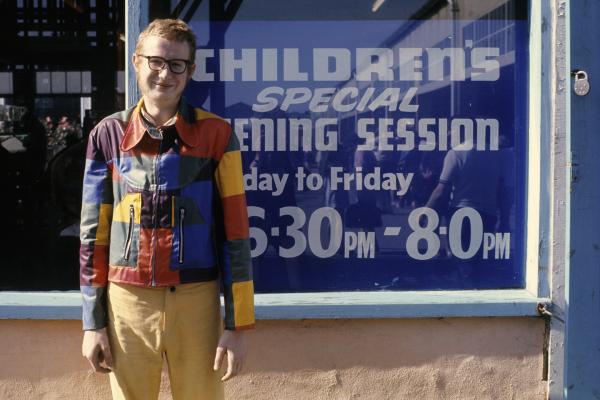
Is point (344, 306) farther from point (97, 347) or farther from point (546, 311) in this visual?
point (97, 347)

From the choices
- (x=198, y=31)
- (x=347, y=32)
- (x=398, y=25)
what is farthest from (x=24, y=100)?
(x=398, y=25)

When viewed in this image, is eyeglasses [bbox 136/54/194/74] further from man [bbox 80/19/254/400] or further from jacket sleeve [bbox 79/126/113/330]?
jacket sleeve [bbox 79/126/113/330]

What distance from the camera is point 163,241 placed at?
2471 mm

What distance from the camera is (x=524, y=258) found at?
3648 millimetres

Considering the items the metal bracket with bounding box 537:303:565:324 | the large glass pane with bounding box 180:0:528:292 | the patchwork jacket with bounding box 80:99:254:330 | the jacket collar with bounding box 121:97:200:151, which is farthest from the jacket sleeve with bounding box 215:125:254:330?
the metal bracket with bounding box 537:303:565:324

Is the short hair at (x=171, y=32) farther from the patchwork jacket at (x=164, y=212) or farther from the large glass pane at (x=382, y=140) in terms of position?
the large glass pane at (x=382, y=140)

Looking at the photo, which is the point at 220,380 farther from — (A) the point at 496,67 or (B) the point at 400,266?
(A) the point at 496,67

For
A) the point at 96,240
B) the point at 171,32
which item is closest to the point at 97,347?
the point at 96,240

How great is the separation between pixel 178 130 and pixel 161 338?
27.0 inches

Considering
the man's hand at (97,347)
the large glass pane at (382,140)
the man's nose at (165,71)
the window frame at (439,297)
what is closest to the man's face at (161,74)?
the man's nose at (165,71)

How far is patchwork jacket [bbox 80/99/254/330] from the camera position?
247 cm

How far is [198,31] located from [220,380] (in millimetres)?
Answer: 1754

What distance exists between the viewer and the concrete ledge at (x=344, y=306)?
337cm

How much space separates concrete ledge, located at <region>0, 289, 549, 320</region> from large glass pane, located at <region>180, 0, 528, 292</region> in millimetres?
148
